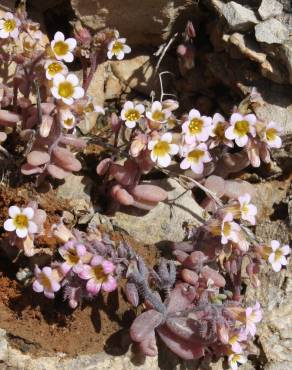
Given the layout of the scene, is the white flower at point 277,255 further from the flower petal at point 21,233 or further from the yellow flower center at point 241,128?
the flower petal at point 21,233

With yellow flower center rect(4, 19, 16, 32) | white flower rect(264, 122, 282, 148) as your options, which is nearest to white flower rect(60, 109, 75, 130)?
yellow flower center rect(4, 19, 16, 32)

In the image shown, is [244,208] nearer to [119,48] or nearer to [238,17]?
[238,17]

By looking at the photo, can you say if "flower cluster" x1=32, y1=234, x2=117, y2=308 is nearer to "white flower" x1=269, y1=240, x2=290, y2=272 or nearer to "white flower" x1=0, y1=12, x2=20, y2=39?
"white flower" x1=269, y1=240, x2=290, y2=272

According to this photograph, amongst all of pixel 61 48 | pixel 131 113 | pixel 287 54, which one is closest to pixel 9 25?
pixel 61 48

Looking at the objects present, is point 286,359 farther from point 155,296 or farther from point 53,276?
point 53,276

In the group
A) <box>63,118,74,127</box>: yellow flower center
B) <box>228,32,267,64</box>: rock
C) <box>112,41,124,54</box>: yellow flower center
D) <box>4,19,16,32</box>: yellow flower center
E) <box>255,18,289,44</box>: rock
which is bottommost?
<box>63,118,74,127</box>: yellow flower center

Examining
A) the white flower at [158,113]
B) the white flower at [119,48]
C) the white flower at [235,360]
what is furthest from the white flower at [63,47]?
the white flower at [235,360]

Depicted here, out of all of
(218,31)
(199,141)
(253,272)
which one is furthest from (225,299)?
(218,31)
